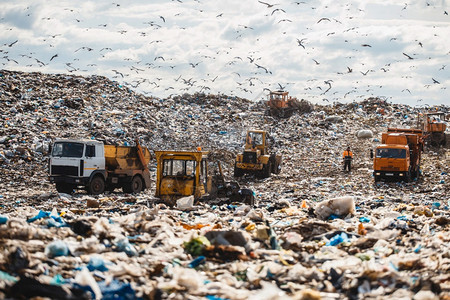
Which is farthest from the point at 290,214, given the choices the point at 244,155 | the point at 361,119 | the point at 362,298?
the point at 361,119

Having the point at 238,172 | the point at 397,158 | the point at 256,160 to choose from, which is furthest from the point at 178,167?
the point at 397,158

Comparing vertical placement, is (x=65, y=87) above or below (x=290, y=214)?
above

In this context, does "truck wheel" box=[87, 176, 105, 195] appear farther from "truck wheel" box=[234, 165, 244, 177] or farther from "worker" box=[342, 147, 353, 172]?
"worker" box=[342, 147, 353, 172]

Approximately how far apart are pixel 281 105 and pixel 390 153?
14213mm

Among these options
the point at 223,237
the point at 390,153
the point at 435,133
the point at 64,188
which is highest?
the point at 435,133

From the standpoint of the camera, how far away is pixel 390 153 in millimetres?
16359

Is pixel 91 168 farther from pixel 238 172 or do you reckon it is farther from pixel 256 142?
pixel 256 142

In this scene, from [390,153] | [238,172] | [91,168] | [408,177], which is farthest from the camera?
Result: [238,172]

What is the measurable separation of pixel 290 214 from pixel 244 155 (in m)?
8.69

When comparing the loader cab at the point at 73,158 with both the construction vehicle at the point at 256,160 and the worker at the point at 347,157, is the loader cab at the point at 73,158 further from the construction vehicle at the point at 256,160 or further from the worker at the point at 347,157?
the worker at the point at 347,157

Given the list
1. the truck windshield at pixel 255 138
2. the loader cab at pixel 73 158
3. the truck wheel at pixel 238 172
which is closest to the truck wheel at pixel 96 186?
the loader cab at pixel 73 158

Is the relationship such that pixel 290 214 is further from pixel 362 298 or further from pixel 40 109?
pixel 40 109

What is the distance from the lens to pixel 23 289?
3.57 meters

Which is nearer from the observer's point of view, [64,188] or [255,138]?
[64,188]
